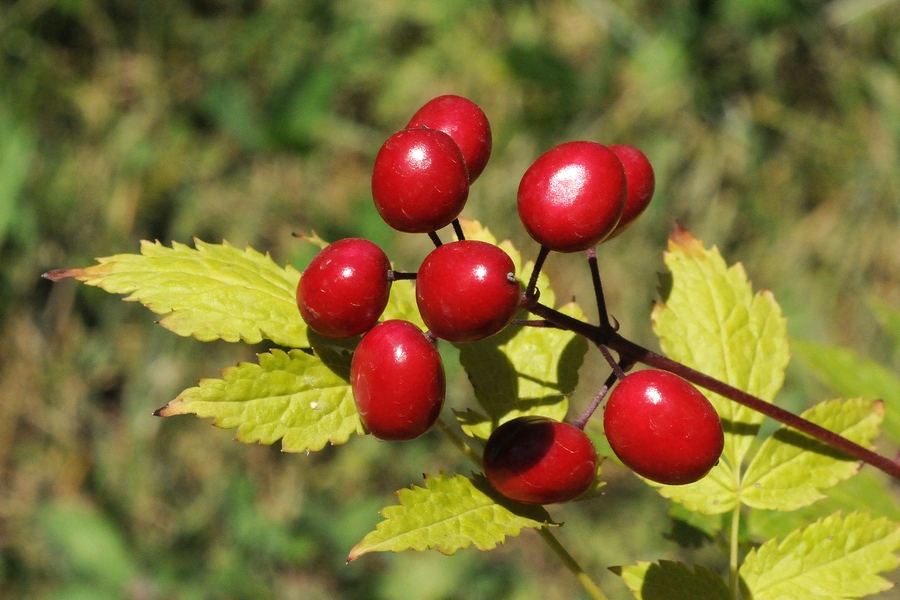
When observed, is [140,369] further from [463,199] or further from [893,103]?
[893,103]

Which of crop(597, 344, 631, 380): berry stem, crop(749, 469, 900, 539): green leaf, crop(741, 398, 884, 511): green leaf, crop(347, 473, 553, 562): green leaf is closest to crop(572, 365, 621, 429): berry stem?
crop(597, 344, 631, 380): berry stem

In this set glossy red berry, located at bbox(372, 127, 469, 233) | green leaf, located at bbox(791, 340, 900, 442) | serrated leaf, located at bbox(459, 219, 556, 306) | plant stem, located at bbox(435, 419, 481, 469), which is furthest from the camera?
green leaf, located at bbox(791, 340, 900, 442)

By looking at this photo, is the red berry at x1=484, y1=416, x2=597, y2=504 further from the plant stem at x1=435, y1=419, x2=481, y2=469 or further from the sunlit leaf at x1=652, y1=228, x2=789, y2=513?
the sunlit leaf at x1=652, y1=228, x2=789, y2=513

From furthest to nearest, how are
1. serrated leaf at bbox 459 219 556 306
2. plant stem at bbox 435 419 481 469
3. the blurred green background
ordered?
the blurred green background, serrated leaf at bbox 459 219 556 306, plant stem at bbox 435 419 481 469

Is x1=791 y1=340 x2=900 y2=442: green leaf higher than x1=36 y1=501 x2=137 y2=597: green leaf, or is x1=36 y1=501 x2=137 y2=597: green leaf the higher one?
x1=791 y1=340 x2=900 y2=442: green leaf

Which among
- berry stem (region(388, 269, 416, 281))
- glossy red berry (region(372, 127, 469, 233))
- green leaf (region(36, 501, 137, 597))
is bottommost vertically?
green leaf (region(36, 501, 137, 597))

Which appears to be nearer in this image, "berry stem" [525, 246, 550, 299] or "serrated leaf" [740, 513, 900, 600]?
Result: "berry stem" [525, 246, 550, 299]
